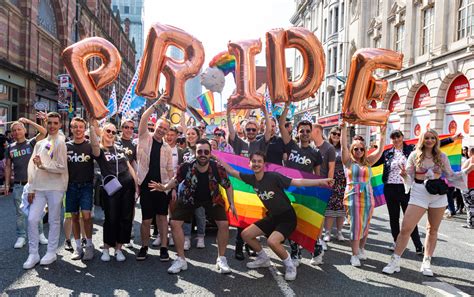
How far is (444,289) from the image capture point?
14.8 feet

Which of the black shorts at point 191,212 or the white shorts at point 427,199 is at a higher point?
the white shorts at point 427,199

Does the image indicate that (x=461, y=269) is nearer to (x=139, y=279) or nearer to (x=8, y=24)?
(x=139, y=279)

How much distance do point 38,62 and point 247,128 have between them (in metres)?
21.2

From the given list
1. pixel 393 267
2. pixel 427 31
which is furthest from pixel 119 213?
pixel 427 31

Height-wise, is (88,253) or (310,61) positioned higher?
(310,61)

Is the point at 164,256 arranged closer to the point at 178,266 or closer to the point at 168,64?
the point at 178,266

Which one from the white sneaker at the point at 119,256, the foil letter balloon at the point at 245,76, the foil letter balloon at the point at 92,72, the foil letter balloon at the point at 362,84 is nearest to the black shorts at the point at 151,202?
the white sneaker at the point at 119,256

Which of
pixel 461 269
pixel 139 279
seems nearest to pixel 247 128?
pixel 139 279

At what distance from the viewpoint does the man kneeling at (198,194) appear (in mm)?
4961

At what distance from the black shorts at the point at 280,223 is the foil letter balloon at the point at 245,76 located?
5.63 ft

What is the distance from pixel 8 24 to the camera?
19.2m

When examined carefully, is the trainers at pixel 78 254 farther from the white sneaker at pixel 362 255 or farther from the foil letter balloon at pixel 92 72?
the white sneaker at pixel 362 255

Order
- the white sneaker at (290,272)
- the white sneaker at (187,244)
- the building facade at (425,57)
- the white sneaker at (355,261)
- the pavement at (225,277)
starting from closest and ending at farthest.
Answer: the pavement at (225,277), the white sneaker at (290,272), the white sneaker at (355,261), the white sneaker at (187,244), the building facade at (425,57)

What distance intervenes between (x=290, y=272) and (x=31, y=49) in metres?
21.6
